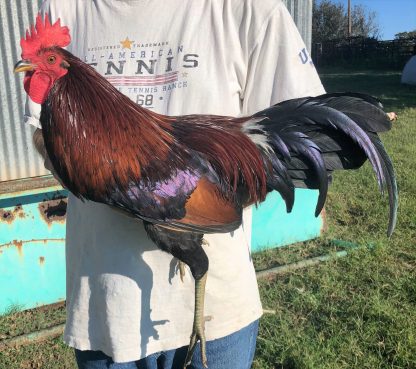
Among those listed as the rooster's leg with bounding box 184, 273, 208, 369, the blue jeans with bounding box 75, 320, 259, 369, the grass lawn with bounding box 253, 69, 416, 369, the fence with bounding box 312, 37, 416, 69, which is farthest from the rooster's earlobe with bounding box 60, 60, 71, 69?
the fence with bounding box 312, 37, 416, 69

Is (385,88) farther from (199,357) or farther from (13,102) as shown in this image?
(199,357)

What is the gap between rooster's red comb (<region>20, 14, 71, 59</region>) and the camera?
1420 millimetres

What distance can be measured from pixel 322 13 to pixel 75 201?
4606 centimetres

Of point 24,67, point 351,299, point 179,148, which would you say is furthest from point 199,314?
point 351,299

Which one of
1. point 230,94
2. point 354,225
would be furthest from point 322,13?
point 230,94

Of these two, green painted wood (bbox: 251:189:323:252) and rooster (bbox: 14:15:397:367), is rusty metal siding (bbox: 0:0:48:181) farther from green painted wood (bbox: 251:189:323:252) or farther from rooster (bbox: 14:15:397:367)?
rooster (bbox: 14:15:397:367)

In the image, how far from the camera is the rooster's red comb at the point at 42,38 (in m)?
1.42

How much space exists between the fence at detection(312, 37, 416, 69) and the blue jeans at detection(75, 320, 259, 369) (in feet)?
82.7

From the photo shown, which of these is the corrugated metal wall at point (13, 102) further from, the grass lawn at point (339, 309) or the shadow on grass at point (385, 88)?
the shadow on grass at point (385, 88)

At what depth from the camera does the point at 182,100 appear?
1.52 m

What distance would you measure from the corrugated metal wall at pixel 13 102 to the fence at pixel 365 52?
935 inches

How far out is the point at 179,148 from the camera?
4.80ft

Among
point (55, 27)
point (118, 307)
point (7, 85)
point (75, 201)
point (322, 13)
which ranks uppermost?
point (322, 13)

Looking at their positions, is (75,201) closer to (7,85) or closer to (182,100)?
(182,100)
